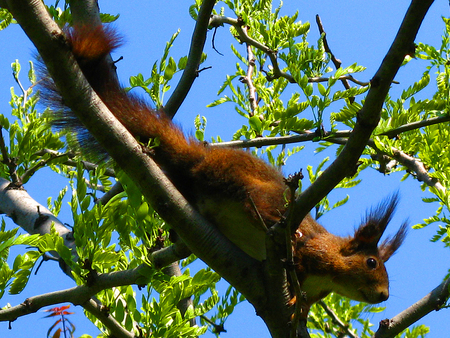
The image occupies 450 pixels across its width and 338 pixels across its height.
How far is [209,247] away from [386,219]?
173 cm

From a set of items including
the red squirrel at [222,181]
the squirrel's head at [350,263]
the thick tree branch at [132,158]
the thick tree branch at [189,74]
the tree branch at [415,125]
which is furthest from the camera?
the squirrel's head at [350,263]

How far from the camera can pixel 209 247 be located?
272 centimetres

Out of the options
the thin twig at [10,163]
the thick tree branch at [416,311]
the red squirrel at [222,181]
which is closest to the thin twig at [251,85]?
the red squirrel at [222,181]

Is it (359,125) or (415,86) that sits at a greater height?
(415,86)

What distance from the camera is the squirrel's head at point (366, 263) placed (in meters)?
3.90

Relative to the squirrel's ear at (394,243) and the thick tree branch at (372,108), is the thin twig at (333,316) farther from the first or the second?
the thick tree branch at (372,108)

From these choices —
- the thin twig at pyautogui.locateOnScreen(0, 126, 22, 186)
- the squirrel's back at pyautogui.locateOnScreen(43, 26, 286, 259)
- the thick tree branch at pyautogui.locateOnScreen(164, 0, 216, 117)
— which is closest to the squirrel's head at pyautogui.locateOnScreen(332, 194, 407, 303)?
the squirrel's back at pyautogui.locateOnScreen(43, 26, 286, 259)

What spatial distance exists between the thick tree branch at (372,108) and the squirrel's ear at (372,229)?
1.72 metres

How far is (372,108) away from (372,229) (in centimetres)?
208

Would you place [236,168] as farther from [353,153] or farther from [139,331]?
[353,153]

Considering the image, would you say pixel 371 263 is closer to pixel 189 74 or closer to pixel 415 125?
pixel 415 125

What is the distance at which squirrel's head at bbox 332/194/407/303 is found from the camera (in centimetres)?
390

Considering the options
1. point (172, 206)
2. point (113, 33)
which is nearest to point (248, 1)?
point (113, 33)

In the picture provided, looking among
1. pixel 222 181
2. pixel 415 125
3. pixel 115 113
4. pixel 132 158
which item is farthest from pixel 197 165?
pixel 415 125
